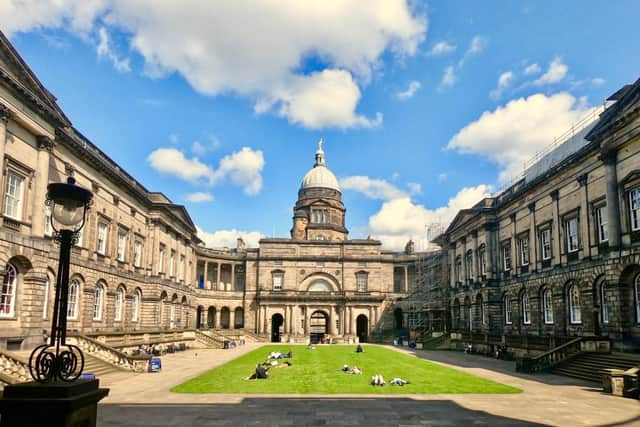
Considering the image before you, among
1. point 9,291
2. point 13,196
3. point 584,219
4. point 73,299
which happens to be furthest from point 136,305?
point 584,219

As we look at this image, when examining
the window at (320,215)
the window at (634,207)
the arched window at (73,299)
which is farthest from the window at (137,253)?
the window at (320,215)

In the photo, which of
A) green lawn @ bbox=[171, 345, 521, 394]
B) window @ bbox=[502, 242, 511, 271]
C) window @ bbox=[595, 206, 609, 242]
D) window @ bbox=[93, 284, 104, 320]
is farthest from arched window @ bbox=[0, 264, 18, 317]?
window @ bbox=[502, 242, 511, 271]

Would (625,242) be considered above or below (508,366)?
above

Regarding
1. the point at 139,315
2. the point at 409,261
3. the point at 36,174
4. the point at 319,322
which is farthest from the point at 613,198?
the point at 319,322

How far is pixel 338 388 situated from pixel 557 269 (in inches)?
798

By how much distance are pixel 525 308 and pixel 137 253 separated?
30.3 m

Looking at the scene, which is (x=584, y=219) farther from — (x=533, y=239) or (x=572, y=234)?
(x=533, y=239)

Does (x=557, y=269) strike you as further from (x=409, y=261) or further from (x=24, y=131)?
(x=409, y=261)

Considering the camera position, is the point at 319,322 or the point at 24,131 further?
the point at 319,322

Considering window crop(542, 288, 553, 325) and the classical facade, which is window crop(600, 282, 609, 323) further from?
the classical facade

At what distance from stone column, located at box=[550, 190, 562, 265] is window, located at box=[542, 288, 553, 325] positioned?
8.58 feet

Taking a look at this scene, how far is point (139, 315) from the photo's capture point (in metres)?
42.0

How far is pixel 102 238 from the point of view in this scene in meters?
34.8

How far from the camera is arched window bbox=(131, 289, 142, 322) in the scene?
40.5m
